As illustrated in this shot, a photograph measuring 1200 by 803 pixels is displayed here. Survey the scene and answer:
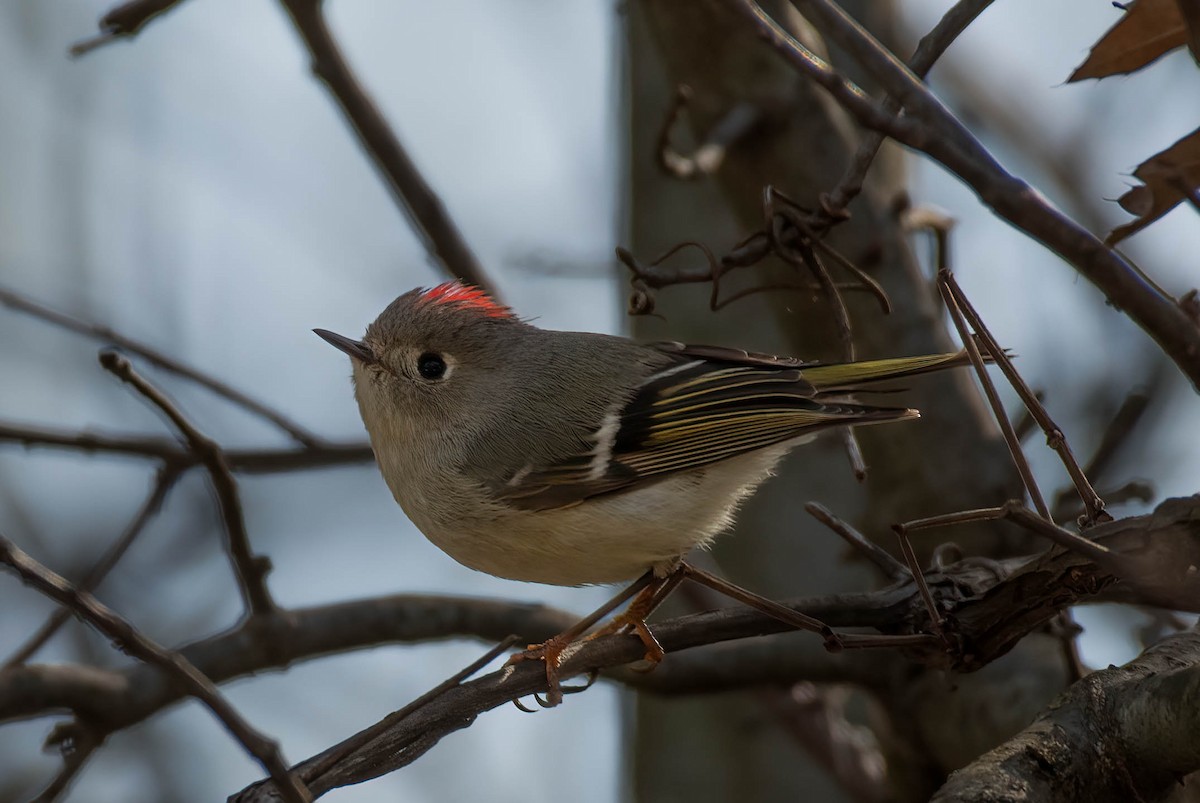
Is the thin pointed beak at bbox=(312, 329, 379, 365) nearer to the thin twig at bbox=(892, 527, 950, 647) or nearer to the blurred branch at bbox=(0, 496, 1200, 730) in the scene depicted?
the blurred branch at bbox=(0, 496, 1200, 730)

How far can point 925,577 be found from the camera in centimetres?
157

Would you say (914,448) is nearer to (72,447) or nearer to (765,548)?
(765,548)

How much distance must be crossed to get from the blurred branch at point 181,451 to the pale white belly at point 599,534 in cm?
49

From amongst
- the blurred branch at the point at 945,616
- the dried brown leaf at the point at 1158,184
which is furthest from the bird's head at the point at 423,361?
the dried brown leaf at the point at 1158,184

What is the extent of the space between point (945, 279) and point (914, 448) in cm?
110

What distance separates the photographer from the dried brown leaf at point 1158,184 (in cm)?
116

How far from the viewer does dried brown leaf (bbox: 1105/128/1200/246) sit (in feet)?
3.82

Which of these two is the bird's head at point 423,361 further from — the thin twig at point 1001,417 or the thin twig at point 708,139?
the thin twig at point 1001,417

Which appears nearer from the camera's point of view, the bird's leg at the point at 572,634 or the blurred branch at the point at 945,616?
the blurred branch at the point at 945,616

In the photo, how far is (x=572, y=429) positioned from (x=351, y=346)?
0.52m

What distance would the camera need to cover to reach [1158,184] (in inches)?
46.2

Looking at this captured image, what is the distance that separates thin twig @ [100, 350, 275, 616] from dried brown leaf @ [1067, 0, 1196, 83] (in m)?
1.23

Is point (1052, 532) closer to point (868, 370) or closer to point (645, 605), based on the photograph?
point (868, 370)

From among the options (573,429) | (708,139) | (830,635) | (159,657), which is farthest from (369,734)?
(708,139)
